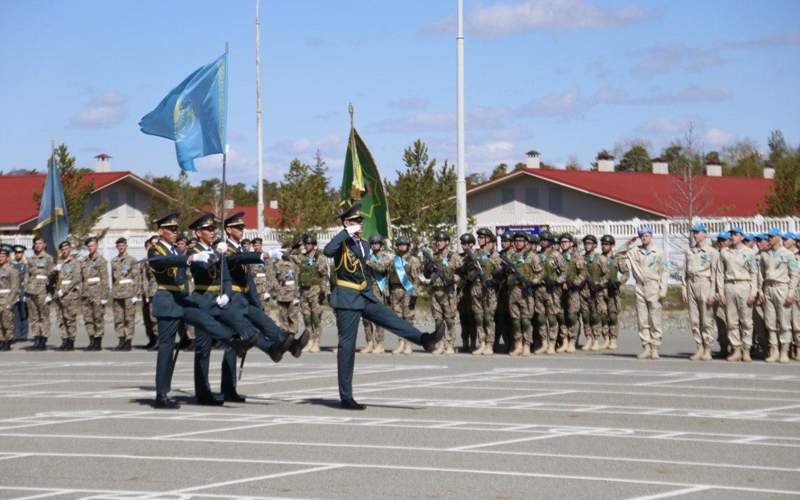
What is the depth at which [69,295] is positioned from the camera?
2467 centimetres

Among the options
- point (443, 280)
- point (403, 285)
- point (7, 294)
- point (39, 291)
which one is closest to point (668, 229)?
point (443, 280)

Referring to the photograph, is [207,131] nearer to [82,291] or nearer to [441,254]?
[441,254]

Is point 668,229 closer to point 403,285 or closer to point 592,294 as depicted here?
point 592,294

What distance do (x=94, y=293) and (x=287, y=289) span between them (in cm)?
392

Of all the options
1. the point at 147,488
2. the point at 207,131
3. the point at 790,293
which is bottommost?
the point at 147,488

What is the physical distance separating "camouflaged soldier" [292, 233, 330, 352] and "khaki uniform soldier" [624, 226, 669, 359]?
18.2ft

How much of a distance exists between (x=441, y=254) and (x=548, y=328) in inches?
85.1

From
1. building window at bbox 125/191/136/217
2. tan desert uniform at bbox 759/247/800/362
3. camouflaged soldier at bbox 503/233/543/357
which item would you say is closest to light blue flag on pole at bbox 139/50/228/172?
camouflaged soldier at bbox 503/233/543/357

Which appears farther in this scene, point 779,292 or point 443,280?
point 443,280

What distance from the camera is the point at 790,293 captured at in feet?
63.1

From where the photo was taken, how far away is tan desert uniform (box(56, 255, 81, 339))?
2461 cm

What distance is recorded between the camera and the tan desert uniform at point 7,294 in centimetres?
2461

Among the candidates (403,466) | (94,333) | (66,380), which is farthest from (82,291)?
(403,466)

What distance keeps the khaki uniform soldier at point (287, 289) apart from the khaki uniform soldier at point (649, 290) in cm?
618
